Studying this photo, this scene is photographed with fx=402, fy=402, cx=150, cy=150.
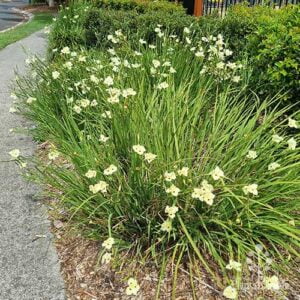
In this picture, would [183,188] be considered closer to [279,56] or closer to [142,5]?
[279,56]

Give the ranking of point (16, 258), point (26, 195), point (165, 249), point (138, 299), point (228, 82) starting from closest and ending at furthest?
point (138, 299) → point (165, 249) → point (16, 258) → point (26, 195) → point (228, 82)

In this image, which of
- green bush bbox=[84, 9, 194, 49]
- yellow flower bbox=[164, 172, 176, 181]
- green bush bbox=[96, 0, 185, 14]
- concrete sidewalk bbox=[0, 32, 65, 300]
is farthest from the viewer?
green bush bbox=[96, 0, 185, 14]

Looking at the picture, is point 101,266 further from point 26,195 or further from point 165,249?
point 26,195

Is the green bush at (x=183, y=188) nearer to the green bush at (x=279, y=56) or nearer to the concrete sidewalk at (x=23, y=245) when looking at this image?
the concrete sidewalk at (x=23, y=245)

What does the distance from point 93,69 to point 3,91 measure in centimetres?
277

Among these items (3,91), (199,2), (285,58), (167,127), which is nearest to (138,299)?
(167,127)

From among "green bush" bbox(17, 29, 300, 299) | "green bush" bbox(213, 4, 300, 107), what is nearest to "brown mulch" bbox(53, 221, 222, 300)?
"green bush" bbox(17, 29, 300, 299)

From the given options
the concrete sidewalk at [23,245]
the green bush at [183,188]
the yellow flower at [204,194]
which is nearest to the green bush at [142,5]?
the concrete sidewalk at [23,245]

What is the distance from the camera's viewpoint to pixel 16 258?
2506 millimetres

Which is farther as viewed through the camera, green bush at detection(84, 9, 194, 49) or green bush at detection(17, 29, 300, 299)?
green bush at detection(84, 9, 194, 49)

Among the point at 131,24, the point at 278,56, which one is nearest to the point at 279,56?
the point at 278,56

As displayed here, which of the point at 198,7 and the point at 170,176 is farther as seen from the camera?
the point at 198,7

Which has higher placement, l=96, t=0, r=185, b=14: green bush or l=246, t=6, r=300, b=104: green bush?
l=246, t=6, r=300, b=104: green bush

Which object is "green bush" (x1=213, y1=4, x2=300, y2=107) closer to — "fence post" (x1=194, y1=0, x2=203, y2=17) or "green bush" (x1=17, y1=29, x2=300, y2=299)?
"green bush" (x1=17, y1=29, x2=300, y2=299)
